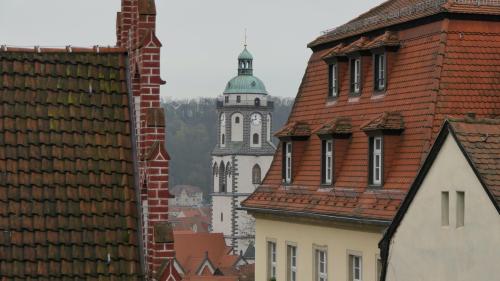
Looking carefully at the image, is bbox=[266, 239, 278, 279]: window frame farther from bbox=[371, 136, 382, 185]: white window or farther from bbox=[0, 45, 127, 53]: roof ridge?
bbox=[0, 45, 127, 53]: roof ridge

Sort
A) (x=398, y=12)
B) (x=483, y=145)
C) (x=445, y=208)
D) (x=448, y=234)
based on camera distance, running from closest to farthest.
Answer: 1. (x=483, y=145)
2. (x=448, y=234)
3. (x=445, y=208)
4. (x=398, y=12)

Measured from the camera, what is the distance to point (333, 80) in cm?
3606

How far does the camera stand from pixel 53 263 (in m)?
16.4

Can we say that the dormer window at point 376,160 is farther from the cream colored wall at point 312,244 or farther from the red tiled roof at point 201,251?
the red tiled roof at point 201,251

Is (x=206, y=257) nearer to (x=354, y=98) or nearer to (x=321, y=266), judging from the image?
(x=321, y=266)

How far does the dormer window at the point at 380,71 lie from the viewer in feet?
107

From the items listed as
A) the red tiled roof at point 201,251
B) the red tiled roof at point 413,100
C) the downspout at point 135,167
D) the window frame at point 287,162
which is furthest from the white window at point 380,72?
the red tiled roof at point 201,251

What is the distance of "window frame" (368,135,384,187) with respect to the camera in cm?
3105

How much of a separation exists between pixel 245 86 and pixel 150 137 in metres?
160

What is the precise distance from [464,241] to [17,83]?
767cm

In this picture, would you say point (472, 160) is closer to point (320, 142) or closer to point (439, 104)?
point (439, 104)

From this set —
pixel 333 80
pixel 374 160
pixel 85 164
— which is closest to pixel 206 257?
pixel 333 80

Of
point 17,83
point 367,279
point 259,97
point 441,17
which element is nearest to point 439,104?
point 441,17

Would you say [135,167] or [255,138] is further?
[255,138]
